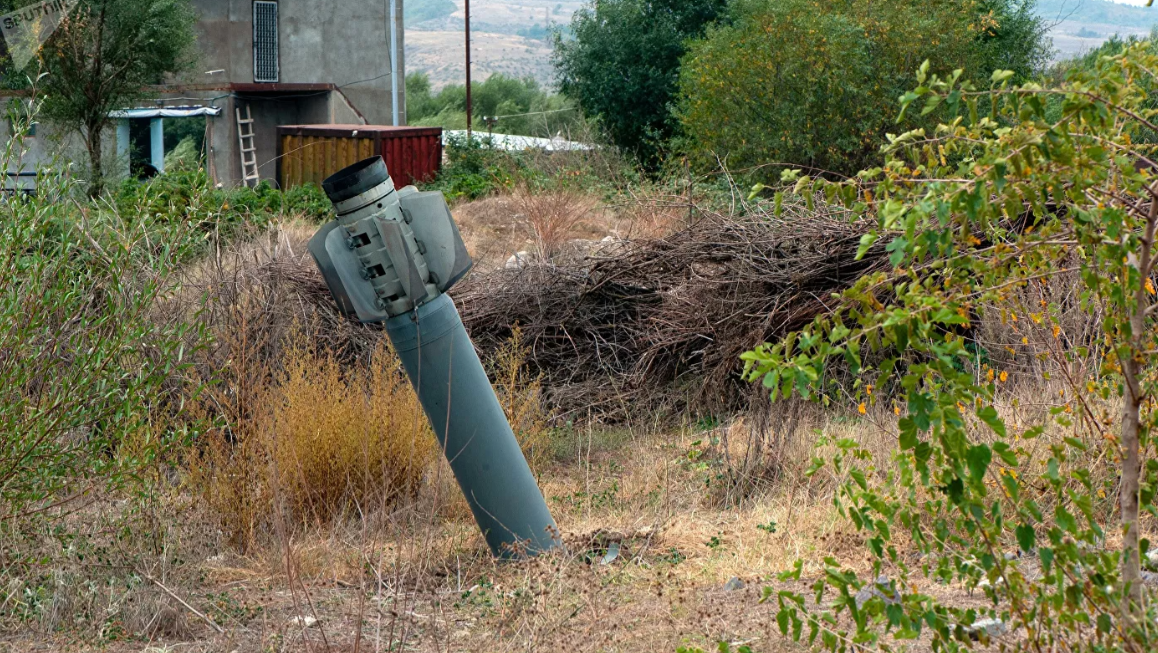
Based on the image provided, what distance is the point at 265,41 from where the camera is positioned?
2577 cm

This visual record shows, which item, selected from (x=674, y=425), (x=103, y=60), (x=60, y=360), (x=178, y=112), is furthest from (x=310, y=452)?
(x=178, y=112)

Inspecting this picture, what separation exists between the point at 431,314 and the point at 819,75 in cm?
1057

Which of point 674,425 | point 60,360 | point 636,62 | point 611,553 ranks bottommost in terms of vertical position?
point 674,425

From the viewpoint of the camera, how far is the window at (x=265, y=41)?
84.0 feet

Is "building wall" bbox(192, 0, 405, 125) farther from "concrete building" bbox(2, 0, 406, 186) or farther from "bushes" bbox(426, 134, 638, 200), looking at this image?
"bushes" bbox(426, 134, 638, 200)

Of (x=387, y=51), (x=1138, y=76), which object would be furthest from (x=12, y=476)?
(x=387, y=51)

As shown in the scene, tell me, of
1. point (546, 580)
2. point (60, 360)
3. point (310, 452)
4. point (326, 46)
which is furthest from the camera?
point (326, 46)

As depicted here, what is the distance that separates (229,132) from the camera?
24.2 m

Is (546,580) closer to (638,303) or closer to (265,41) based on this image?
(638,303)

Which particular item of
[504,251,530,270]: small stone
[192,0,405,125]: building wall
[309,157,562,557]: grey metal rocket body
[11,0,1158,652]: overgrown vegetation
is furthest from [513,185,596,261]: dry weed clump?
[192,0,405,125]: building wall

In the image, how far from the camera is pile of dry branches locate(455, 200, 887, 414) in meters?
7.41

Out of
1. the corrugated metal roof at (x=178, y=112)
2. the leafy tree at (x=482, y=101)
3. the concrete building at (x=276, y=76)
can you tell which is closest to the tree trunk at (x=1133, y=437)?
the concrete building at (x=276, y=76)

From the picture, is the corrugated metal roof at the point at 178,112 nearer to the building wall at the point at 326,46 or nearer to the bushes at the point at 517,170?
the building wall at the point at 326,46

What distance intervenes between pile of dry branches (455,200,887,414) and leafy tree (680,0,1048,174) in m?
5.53
